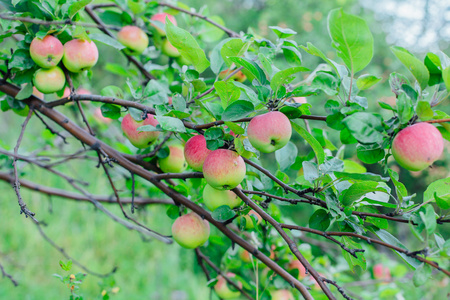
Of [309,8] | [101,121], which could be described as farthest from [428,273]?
[309,8]

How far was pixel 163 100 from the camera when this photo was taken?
706mm

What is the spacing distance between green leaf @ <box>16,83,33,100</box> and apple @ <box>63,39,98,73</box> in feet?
0.31

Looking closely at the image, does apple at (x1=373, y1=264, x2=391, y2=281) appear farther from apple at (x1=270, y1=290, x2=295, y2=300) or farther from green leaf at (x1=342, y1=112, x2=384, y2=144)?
green leaf at (x1=342, y1=112, x2=384, y2=144)

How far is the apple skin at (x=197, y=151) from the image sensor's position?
619 millimetres

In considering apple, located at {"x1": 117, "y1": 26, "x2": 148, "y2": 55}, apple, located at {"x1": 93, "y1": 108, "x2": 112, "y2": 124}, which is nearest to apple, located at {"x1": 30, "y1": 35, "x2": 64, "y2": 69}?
apple, located at {"x1": 117, "y1": 26, "x2": 148, "y2": 55}

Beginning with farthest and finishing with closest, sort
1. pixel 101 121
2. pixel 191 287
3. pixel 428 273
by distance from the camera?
pixel 191 287 < pixel 101 121 < pixel 428 273

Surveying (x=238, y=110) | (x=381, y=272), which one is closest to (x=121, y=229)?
(x=381, y=272)

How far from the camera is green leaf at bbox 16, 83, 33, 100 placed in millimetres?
742

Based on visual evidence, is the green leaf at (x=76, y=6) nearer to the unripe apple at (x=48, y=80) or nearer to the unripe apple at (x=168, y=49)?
the unripe apple at (x=48, y=80)

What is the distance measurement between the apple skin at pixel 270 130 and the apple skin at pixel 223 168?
7 cm

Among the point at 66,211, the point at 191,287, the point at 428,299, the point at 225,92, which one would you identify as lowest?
the point at 66,211

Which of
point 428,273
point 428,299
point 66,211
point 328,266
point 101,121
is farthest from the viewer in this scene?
point 66,211

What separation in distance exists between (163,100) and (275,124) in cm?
28

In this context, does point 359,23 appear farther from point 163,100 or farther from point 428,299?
point 428,299
